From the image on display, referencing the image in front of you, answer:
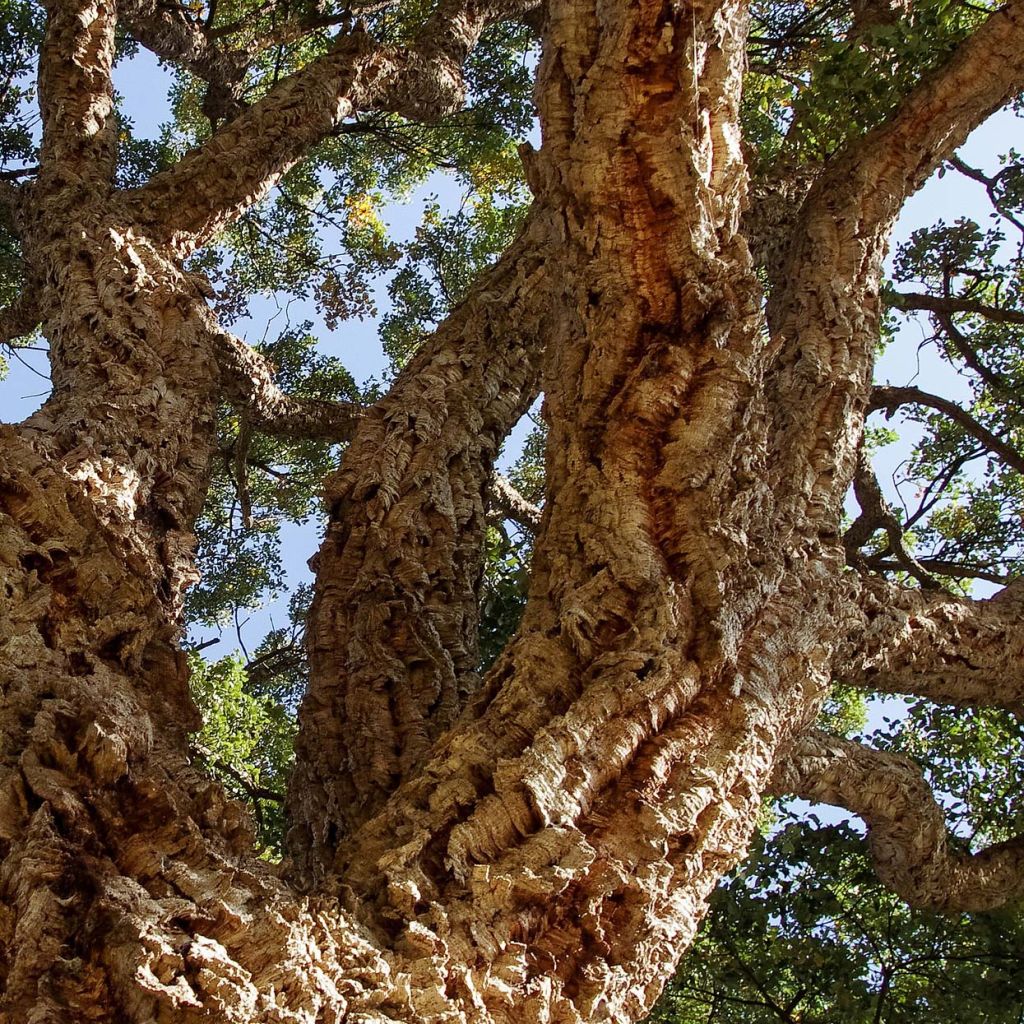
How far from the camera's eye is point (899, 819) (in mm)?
4352

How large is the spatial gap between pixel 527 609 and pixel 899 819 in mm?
2455

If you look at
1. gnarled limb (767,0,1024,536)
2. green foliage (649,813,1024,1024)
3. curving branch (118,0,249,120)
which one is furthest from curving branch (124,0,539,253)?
green foliage (649,813,1024,1024)

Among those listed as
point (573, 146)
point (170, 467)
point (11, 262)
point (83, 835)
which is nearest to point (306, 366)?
point (11, 262)

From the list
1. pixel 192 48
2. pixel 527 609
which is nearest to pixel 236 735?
pixel 527 609

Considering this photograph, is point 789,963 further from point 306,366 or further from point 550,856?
point 306,366

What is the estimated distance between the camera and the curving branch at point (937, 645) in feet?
11.9

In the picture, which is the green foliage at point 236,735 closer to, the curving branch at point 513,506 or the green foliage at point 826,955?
the curving branch at point 513,506

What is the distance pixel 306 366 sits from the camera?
8898 millimetres

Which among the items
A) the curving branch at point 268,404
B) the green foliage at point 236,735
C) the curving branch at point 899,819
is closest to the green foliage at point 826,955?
the curving branch at point 899,819

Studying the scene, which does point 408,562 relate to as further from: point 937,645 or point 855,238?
point 855,238

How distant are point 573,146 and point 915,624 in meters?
2.15

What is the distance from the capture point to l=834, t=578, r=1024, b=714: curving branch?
364cm

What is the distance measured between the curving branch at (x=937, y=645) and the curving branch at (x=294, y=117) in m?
3.36

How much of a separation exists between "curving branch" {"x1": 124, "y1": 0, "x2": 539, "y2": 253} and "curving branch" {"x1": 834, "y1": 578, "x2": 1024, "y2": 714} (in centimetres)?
336
